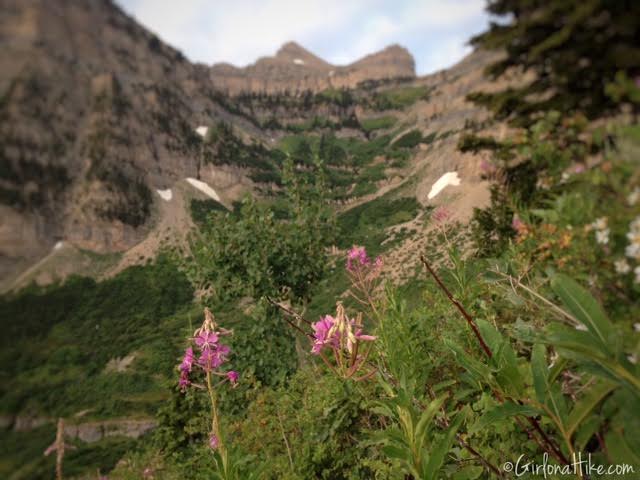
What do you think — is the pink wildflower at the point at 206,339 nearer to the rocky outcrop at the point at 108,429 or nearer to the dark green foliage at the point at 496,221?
the dark green foliage at the point at 496,221

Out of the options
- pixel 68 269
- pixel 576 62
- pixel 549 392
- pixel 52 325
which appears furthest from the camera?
pixel 68 269

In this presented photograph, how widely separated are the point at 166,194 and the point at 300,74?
130930mm

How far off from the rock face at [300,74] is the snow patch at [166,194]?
95526 mm

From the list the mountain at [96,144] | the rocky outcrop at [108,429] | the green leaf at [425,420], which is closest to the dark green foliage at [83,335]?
the rocky outcrop at [108,429]

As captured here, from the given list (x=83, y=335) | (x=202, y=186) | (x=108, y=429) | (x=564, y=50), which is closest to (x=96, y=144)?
(x=202, y=186)

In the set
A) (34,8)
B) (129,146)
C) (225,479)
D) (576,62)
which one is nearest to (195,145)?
(129,146)

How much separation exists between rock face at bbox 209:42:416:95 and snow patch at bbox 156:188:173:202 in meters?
95.5

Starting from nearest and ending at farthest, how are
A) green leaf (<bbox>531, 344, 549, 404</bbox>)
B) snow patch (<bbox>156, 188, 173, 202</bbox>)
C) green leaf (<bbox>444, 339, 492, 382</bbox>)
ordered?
green leaf (<bbox>531, 344, 549, 404</bbox>), green leaf (<bbox>444, 339, 492, 382</bbox>), snow patch (<bbox>156, 188, 173, 202</bbox>)

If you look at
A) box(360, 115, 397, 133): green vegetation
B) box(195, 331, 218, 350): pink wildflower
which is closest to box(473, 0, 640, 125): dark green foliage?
box(195, 331, 218, 350): pink wildflower

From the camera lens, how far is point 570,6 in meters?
8.25

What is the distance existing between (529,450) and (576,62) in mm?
10626

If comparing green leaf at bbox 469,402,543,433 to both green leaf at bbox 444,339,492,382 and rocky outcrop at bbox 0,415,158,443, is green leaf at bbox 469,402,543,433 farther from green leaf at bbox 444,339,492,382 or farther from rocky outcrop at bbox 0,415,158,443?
rocky outcrop at bbox 0,415,158,443

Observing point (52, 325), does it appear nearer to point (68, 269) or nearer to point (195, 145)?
point (68, 269)

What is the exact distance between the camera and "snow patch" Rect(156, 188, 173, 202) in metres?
81.3
